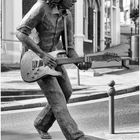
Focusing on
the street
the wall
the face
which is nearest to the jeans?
the face

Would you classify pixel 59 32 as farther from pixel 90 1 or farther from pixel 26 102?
pixel 90 1

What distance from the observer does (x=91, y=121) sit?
9.14 metres

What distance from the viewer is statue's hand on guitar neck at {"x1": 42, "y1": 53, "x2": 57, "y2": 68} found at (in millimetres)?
5090

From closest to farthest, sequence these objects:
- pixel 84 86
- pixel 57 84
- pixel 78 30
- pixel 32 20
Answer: pixel 32 20, pixel 57 84, pixel 84 86, pixel 78 30

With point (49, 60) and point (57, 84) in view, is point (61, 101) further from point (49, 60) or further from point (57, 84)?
point (49, 60)

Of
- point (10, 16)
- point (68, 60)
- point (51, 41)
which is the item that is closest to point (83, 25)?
point (10, 16)

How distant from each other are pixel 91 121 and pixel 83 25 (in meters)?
22.7

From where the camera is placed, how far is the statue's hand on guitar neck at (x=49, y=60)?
200 inches

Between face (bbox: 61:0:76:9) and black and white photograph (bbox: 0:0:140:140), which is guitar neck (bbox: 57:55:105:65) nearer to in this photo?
black and white photograph (bbox: 0:0:140:140)

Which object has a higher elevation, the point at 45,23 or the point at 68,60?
the point at 45,23

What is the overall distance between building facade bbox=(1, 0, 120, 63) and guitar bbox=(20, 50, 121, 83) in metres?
14.9

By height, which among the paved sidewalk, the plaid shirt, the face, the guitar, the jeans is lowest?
the paved sidewalk

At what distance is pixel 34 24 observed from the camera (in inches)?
202

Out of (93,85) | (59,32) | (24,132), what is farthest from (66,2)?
(93,85)
